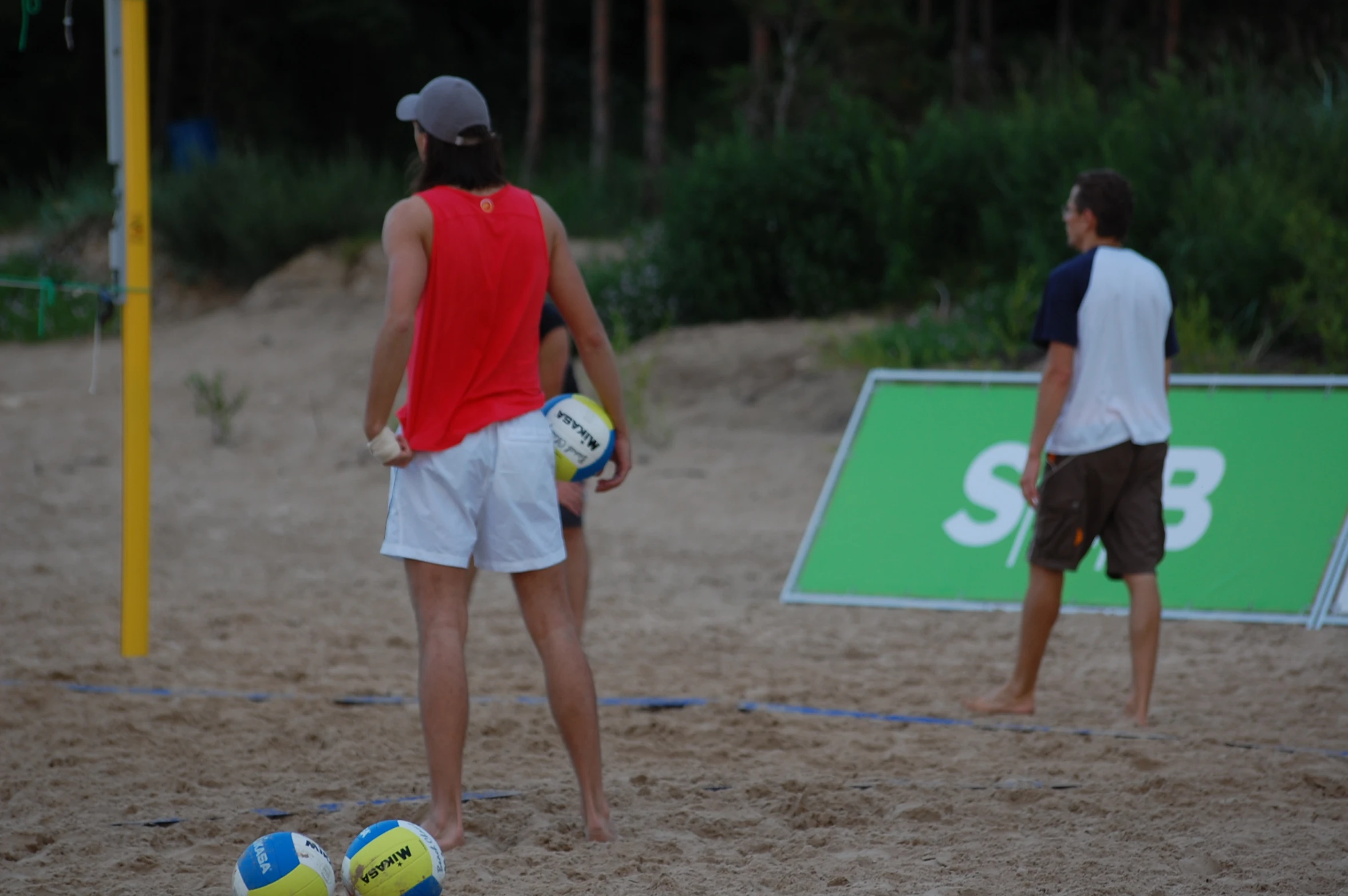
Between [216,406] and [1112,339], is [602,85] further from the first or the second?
[1112,339]

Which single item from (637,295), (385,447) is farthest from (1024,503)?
(637,295)

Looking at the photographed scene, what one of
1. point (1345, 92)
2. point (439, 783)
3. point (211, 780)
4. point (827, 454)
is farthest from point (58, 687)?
point (1345, 92)

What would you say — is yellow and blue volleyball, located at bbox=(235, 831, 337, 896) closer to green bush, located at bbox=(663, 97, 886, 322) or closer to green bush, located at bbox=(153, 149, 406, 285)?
green bush, located at bbox=(663, 97, 886, 322)

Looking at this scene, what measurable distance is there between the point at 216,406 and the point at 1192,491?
709cm

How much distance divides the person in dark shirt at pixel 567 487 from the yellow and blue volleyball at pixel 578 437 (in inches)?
19.3

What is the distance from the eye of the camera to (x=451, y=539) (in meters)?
3.29

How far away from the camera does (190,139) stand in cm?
1900

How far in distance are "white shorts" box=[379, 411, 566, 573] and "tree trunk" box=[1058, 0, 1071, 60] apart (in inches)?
746

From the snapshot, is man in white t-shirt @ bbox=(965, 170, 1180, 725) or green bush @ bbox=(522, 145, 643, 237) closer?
man in white t-shirt @ bbox=(965, 170, 1180, 725)

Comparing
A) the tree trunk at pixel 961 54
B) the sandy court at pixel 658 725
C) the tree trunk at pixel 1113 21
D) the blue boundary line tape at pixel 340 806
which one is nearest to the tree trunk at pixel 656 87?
the tree trunk at pixel 961 54

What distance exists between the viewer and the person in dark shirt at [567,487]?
13.9ft

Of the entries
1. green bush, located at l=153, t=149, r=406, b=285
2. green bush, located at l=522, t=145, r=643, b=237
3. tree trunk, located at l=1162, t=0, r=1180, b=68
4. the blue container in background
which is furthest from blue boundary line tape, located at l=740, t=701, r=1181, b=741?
tree trunk, located at l=1162, t=0, r=1180, b=68

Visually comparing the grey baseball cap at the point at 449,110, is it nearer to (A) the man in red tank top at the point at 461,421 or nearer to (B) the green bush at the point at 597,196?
(A) the man in red tank top at the point at 461,421

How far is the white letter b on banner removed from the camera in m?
6.14
